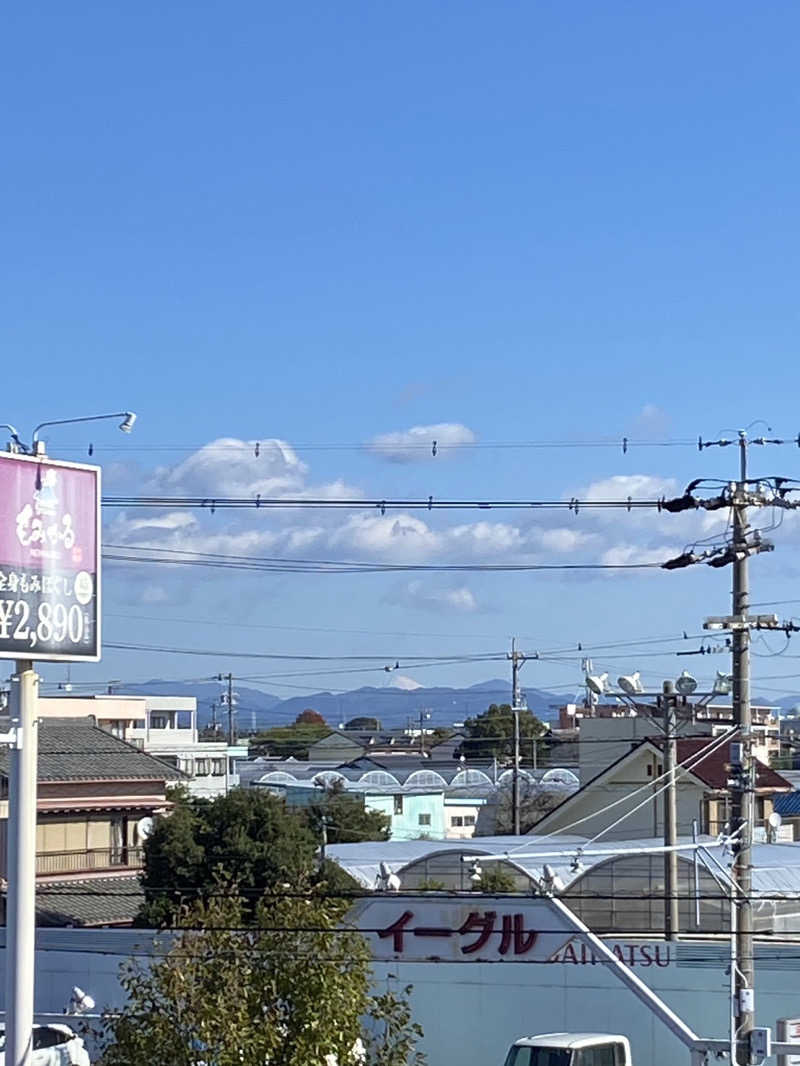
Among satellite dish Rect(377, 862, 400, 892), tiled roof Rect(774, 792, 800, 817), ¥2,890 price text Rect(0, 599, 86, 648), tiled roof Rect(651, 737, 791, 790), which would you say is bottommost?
tiled roof Rect(774, 792, 800, 817)

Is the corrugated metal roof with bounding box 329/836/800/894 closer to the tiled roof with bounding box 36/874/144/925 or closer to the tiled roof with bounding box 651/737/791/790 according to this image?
the tiled roof with bounding box 651/737/791/790

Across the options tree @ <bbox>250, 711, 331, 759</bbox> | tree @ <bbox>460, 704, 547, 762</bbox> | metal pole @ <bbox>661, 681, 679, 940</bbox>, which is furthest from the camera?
tree @ <bbox>250, 711, 331, 759</bbox>

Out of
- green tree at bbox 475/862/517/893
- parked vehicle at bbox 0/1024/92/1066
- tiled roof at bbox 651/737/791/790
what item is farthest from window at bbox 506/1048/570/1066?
tiled roof at bbox 651/737/791/790

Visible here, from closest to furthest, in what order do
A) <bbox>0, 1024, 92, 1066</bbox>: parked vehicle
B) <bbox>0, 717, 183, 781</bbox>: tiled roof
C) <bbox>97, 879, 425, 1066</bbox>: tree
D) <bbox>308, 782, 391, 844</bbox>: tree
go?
1. <bbox>97, 879, 425, 1066</bbox>: tree
2. <bbox>0, 1024, 92, 1066</bbox>: parked vehicle
3. <bbox>0, 717, 183, 781</bbox>: tiled roof
4. <bbox>308, 782, 391, 844</bbox>: tree

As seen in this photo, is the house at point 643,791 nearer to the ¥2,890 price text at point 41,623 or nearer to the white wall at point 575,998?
the white wall at point 575,998

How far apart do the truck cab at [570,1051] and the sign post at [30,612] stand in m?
12.9

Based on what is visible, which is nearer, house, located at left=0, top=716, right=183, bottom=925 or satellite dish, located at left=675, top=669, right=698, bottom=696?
satellite dish, located at left=675, top=669, right=698, bottom=696

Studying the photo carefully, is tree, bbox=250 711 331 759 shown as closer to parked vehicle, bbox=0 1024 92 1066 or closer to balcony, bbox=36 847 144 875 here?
balcony, bbox=36 847 144 875

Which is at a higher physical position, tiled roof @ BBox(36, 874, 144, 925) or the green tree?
the green tree

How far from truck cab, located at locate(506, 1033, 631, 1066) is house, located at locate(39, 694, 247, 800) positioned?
3949cm

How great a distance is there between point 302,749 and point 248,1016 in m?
125

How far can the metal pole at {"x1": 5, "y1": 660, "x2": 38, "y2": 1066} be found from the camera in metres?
16.1

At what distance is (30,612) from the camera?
1650cm

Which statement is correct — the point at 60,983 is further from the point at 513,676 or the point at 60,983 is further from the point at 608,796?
the point at 513,676
